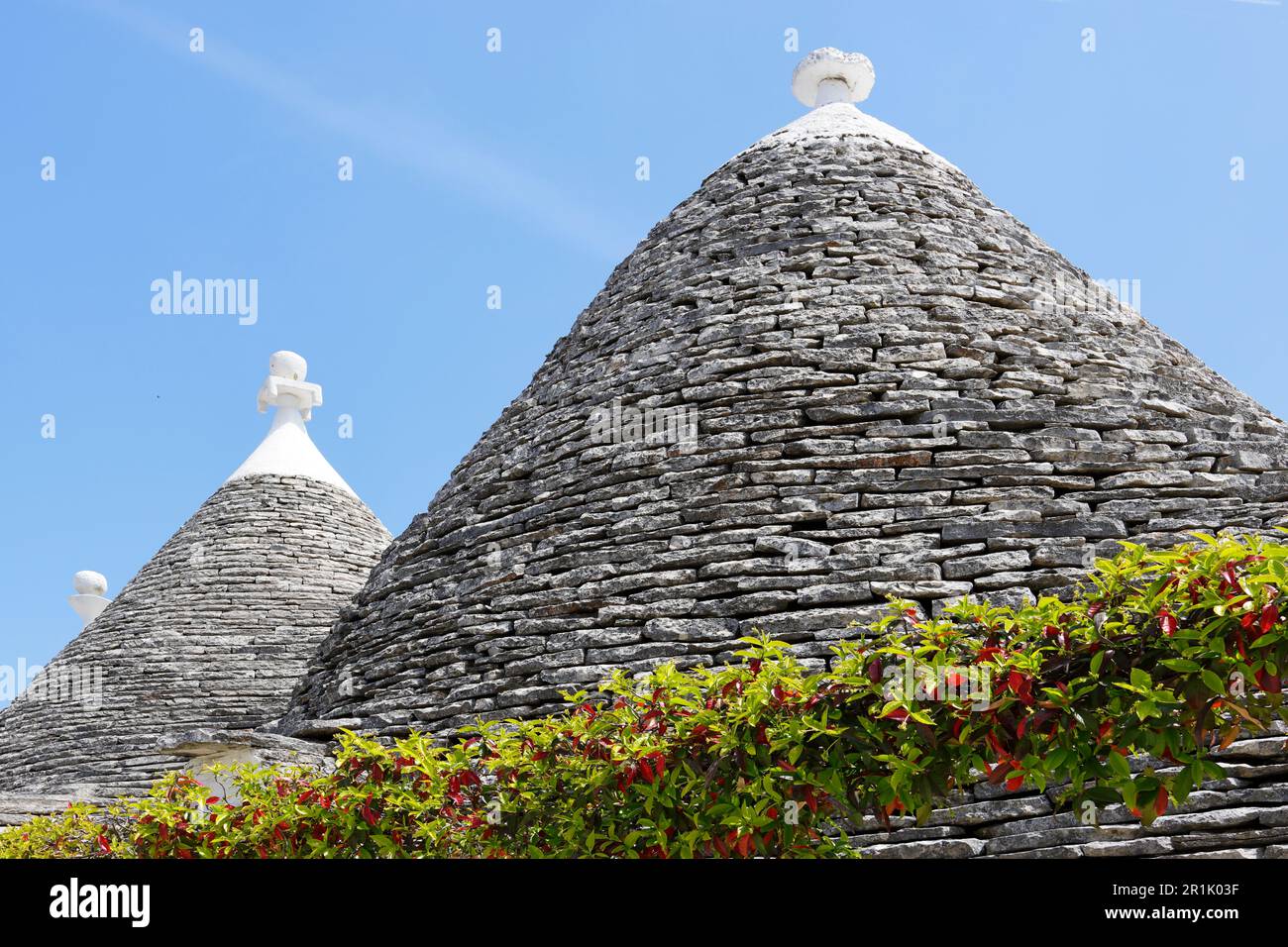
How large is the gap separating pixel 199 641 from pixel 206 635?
94mm

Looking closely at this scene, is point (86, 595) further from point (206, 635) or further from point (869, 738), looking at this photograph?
point (869, 738)

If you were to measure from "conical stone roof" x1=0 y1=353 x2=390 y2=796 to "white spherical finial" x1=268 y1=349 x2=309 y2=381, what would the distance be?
1084 mm

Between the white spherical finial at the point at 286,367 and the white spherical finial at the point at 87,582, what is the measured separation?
469 cm

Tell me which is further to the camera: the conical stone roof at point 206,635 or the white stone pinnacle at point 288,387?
the white stone pinnacle at point 288,387

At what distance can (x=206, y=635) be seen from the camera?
44.0 feet

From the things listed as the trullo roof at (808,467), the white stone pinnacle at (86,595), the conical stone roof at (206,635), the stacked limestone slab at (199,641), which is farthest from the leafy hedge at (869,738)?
the white stone pinnacle at (86,595)

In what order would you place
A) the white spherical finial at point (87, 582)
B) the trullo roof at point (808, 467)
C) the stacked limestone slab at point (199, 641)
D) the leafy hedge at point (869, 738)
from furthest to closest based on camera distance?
the white spherical finial at point (87, 582), the stacked limestone slab at point (199, 641), the trullo roof at point (808, 467), the leafy hedge at point (869, 738)

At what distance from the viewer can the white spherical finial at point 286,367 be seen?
53.8ft

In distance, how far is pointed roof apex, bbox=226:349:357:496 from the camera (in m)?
15.6

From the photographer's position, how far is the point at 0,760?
13258 mm

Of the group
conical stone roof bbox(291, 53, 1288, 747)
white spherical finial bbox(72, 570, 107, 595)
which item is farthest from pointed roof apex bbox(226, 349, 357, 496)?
conical stone roof bbox(291, 53, 1288, 747)

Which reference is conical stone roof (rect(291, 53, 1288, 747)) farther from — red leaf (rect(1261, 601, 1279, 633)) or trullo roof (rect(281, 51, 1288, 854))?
red leaf (rect(1261, 601, 1279, 633))

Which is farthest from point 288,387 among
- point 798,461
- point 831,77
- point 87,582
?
point 798,461

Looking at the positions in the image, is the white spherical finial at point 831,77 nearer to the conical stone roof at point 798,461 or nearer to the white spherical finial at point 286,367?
the conical stone roof at point 798,461
